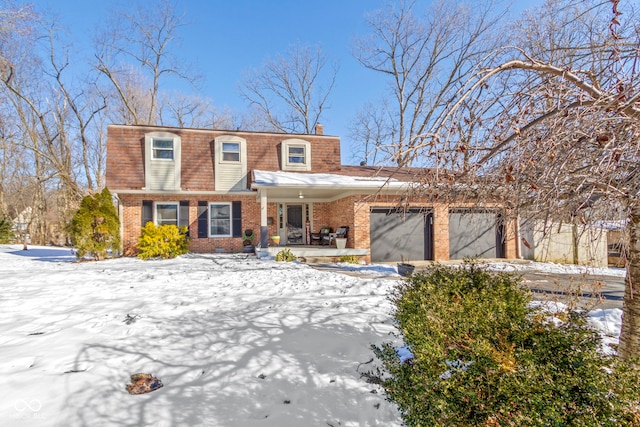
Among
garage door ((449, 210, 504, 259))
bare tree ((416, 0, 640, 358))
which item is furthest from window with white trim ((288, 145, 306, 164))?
bare tree ((416, 0, 640, 358))

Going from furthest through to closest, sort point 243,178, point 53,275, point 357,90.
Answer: point 357,90 < point 243,178 < point 53,275

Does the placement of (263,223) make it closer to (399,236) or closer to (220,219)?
(220,219)

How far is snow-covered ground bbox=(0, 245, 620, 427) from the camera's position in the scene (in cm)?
227

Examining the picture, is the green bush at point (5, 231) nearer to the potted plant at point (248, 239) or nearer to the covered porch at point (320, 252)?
the potted plant at point (248, 239)

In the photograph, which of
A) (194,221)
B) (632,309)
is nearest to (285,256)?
(194,221)

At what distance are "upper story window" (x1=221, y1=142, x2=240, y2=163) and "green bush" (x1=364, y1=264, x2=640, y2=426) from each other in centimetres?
1197

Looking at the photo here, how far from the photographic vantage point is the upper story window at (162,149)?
478 inches

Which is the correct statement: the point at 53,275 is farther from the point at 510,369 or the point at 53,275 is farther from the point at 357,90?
the point at 357,90

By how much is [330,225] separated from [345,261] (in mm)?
3194

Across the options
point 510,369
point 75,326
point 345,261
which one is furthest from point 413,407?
point 345,261

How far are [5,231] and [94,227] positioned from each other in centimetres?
1396

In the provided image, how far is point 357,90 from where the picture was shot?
669 inches

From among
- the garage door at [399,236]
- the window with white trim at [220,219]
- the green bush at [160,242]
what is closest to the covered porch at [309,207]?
the garage door at [399,236]

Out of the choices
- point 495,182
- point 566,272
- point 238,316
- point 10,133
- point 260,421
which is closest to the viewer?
point 260,421
